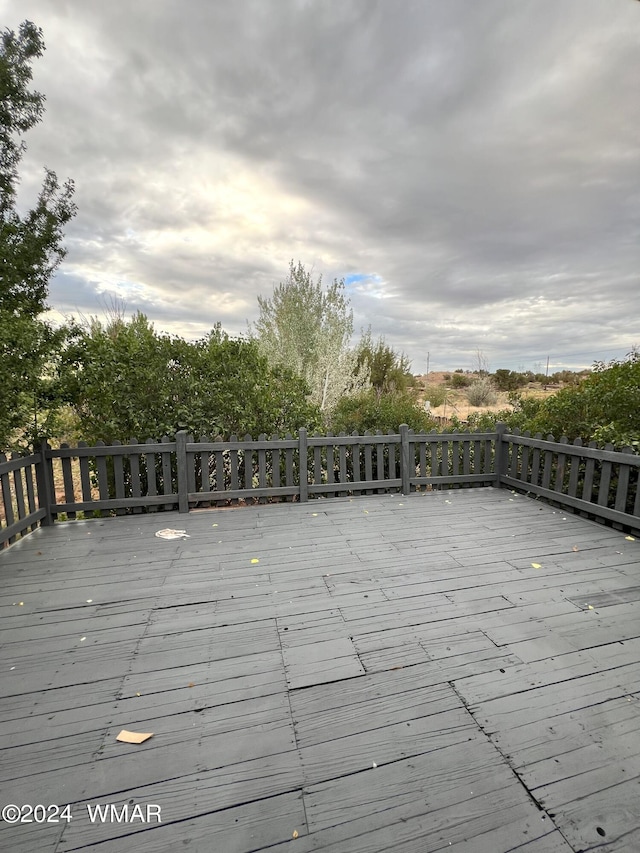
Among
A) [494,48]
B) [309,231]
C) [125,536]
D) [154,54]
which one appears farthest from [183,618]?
[309,231]

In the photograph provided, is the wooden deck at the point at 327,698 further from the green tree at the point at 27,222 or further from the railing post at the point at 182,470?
the green tree at the point at 27,222

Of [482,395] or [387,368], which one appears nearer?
[387,368]

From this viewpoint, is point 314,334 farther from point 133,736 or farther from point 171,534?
point 133,736

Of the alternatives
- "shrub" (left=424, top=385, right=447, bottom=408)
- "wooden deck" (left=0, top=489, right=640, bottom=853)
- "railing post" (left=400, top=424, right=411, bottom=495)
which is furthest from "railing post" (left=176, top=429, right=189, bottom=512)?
"shrub" (left=424, top=385, right=447, bottom=408)

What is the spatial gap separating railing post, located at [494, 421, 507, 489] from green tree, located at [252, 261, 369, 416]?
3645 mm

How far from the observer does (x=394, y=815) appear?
1109 mm

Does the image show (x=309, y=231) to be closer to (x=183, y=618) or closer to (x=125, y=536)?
(x=125, y=536)

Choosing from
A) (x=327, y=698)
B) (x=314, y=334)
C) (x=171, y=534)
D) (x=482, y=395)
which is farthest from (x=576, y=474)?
(x=482, y=395)

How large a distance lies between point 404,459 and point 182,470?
2.90m

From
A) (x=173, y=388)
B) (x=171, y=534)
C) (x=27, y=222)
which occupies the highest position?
(x=27, y=222)

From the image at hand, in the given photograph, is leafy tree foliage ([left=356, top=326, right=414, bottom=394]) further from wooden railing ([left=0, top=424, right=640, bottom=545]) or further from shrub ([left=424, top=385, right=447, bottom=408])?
wooden railing ([left=0, top=424, right=640, bottom=545])

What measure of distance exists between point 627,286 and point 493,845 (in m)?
24.0

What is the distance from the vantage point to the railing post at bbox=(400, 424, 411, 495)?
490 cm

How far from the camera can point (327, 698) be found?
1.58 meters
